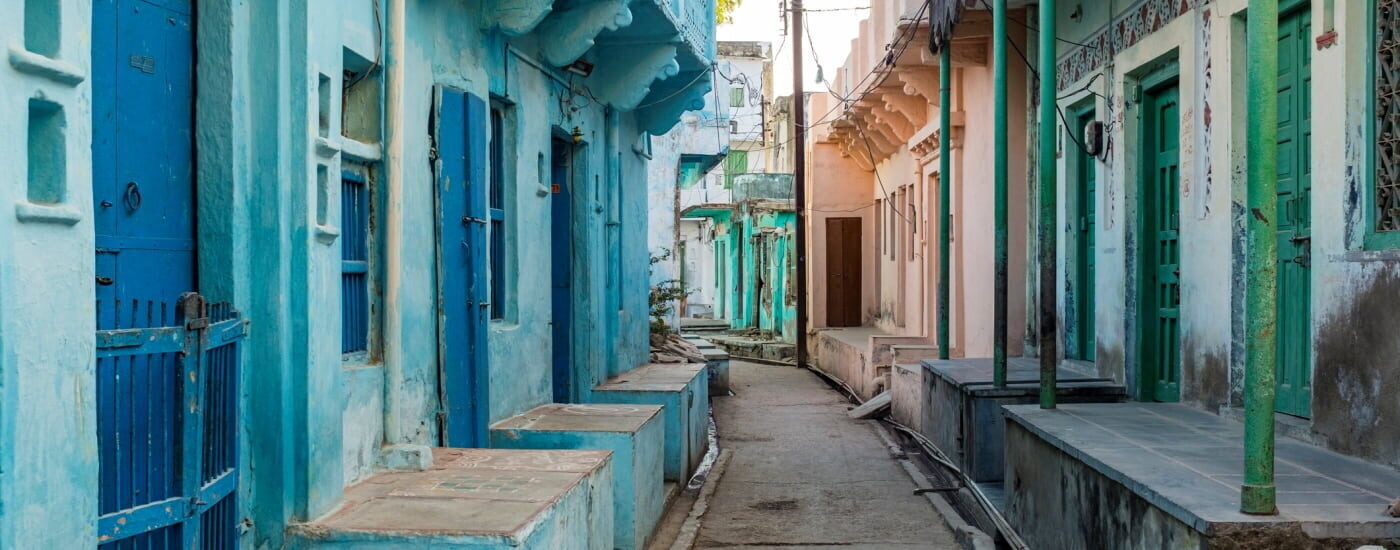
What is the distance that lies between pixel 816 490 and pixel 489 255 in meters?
3.91

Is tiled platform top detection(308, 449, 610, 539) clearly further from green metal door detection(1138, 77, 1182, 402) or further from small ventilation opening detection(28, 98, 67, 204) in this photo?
green metal door detection(1138, 77, 1182, 402)

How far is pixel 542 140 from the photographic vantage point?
8.48 meters

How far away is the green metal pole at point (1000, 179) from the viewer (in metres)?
8.59

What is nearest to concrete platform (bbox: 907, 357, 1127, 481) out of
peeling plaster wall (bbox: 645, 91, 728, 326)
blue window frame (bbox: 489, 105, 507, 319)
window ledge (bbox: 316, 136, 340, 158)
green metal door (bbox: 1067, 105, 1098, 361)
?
green metal door (bbox: 1067, 105, 1098, 361)

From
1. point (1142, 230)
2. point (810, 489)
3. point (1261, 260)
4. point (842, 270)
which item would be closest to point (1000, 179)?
point (1142, 230)

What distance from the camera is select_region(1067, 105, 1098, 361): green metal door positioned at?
10.0 meters

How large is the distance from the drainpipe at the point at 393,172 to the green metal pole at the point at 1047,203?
152 inches

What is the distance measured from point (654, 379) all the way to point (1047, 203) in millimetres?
4122

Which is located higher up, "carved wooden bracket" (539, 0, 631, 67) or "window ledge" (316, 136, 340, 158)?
"carved wooden bracket" (539, 0, 631, 67)

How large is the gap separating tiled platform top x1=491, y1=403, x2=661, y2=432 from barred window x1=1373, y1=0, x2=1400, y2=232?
12.8 ft

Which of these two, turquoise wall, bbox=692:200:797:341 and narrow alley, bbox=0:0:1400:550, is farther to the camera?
turquoise wall, bbox=692:200:797:341

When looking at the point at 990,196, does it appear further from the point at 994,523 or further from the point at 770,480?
the point at 994,523

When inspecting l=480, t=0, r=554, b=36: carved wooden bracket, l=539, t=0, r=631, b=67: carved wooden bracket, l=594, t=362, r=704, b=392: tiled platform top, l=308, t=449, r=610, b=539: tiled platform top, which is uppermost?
l=539, t=0, r=631, b=67: carved wooden bracket

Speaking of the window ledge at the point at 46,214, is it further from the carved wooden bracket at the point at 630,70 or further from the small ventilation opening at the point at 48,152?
the carved wooden bracket at the point at 630,70
